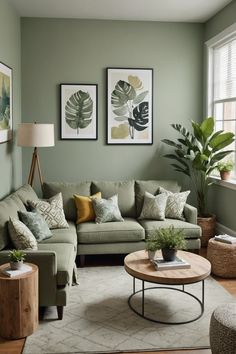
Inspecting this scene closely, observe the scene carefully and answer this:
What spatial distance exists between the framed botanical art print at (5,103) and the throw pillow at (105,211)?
4.33 ft

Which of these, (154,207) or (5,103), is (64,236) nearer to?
(154,207)

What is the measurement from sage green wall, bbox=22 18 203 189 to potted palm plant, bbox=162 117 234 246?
31 cm

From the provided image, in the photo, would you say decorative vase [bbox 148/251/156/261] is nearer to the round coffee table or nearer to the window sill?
the round coffee table

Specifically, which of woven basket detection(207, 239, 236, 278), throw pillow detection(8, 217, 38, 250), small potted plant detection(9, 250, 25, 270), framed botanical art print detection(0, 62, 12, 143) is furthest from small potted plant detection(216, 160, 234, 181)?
small potted plant detection(9, 250, 25, 270)

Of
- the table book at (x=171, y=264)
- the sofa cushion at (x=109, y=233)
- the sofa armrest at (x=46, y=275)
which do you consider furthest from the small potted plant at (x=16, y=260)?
the sofa cushion at (x=109, y=233)

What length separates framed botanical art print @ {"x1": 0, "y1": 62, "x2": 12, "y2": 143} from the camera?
14.8 ft

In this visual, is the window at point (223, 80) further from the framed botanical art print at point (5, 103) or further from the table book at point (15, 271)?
the table book at point (15, 271)

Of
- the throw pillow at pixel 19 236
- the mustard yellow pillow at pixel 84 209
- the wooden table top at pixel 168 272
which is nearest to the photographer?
the wooden table top at pixel 168 272

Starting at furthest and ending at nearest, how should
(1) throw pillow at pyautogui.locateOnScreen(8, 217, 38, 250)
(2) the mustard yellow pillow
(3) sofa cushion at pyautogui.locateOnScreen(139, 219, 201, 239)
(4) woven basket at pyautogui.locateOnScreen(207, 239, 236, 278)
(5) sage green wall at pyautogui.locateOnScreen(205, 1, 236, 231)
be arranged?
(5) sage green wall at pyautogui.locateOnScreen(205, 1, 236, 231) → (2) the mustard yellow pillow → (3) sofa cushion at pyautogui.locateOnScreen(139, 219, 201, 239) → (4) woven basket at pyautogui.locateOnScreen(207, 239, 236, 278) → (1) throw pillow at pyautogui.locateOnScreen(8, 217, 38, 250)

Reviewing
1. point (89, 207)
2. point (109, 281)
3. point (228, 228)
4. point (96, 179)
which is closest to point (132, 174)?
point (96, 179)

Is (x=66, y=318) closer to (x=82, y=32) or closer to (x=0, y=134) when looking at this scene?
(x=0, y=134)

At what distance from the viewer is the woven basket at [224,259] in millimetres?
4266

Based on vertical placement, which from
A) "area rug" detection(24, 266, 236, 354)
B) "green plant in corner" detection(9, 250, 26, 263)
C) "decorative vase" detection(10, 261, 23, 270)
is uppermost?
"green plant in corner" detection(9, 250, 26, 263)

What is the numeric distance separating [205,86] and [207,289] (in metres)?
3.05
